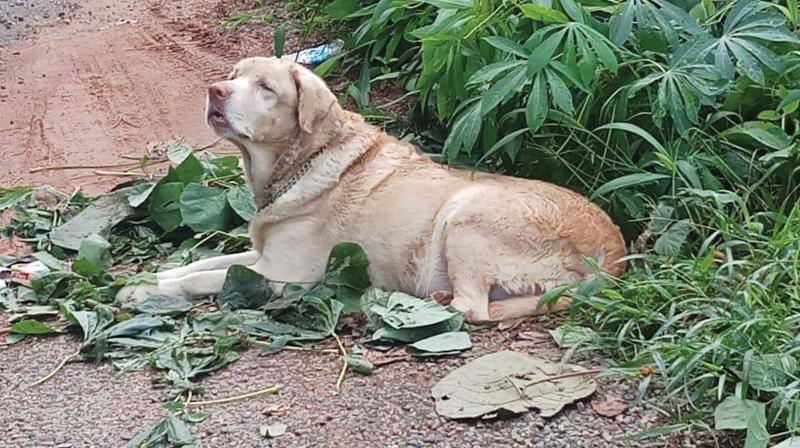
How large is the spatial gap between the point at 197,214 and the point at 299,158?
782 millimetres

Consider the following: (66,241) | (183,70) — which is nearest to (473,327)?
(66,241)

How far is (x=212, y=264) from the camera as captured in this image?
4730 millimetres

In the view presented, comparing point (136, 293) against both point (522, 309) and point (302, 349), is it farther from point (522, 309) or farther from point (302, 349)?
point (522, 309)

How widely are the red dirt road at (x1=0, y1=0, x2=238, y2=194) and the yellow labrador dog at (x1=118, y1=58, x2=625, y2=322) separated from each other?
1715mm

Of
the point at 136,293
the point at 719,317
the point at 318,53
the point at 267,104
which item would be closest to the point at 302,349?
the point at 136,293

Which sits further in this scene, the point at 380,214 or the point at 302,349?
the point at 380,214

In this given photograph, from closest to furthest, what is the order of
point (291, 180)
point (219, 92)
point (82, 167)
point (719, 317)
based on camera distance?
point (719, 317), point (219, 92), point (291, 180), point (82, 167)

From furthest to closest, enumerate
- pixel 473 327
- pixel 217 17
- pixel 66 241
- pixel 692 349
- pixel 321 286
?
pixel 217 17 < pixel 66 241 < pixel 321 286 < pixel 473 327 < pixel 692 349

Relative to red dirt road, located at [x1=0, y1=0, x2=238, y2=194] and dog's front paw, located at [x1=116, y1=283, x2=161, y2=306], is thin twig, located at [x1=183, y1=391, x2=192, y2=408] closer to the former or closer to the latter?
dog's front paw, located at [x1=116, y1=283, x2=161, y2=306]

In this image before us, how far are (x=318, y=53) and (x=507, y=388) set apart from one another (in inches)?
172

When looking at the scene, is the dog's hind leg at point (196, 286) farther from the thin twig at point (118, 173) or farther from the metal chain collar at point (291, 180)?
the thin twig at point (118, 173)

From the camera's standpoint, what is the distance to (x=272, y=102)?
14.6 ft

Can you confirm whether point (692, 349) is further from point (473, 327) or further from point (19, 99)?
point (19, 99)

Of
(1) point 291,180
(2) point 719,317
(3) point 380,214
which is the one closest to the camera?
(2) point 719,317
